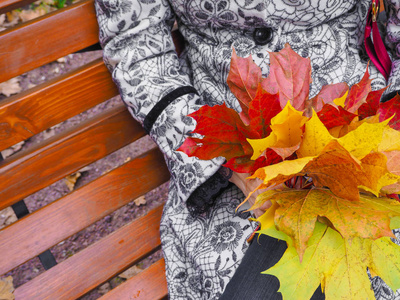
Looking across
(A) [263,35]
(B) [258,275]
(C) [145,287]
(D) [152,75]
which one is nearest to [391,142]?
(B) [258,275]

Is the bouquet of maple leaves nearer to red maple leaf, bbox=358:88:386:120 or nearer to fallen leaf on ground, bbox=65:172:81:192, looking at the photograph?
red maple leaf, bbox=358:88:386:120

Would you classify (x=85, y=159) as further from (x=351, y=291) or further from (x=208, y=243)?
(x=351, y=291)

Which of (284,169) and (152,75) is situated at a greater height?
(152,75)

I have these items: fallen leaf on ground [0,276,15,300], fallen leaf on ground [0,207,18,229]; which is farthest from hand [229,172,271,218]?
fallen leaf on ground [0,207,18,229]

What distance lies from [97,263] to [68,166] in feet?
1.16

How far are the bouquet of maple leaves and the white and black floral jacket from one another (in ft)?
1.12

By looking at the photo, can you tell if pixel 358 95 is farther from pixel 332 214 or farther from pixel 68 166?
pixel 68 166

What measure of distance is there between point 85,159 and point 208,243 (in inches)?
21.6

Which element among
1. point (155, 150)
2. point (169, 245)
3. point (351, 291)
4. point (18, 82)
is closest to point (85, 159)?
point (155, 150)

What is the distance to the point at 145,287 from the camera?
54.7 inches

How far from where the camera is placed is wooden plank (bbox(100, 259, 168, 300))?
1.37 meters

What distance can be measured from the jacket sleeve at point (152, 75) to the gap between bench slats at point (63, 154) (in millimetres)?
193

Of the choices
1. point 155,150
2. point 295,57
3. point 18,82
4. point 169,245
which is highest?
point 18,82

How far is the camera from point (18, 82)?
2.70m
